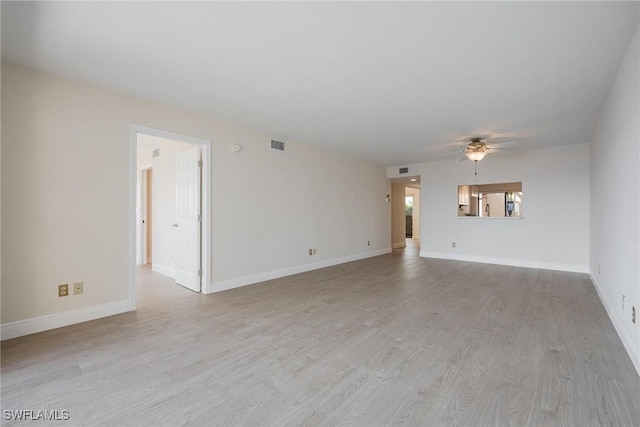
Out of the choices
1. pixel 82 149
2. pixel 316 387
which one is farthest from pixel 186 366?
pixel 82 149

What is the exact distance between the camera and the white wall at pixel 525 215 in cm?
553

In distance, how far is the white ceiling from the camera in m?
1.94

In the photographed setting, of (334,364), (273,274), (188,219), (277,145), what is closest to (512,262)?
(273,274)

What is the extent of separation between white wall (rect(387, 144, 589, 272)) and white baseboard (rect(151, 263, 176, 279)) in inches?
234

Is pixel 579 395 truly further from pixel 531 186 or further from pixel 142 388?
pixel 531 186

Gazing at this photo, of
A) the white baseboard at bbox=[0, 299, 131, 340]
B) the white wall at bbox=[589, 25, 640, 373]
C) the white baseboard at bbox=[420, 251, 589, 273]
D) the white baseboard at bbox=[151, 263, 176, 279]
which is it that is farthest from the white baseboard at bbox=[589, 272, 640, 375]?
the white baseboard at bbox=[151, 263, 176, 279]

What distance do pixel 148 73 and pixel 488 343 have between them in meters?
4.07

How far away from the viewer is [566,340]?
256 centimetres

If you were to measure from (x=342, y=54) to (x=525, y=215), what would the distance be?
576 centimetres

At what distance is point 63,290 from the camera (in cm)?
288

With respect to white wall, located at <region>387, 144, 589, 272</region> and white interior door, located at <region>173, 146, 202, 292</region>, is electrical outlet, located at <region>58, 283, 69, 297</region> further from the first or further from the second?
white wall, located at <region>387, 144, 589, 272</region>

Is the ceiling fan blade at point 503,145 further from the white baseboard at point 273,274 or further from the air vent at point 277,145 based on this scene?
the air vent at point 277,145

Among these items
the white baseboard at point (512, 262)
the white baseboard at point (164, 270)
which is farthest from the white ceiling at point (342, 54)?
the white baseboard at point (512, 262)

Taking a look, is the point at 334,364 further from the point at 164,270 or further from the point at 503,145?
the point at 503,145
